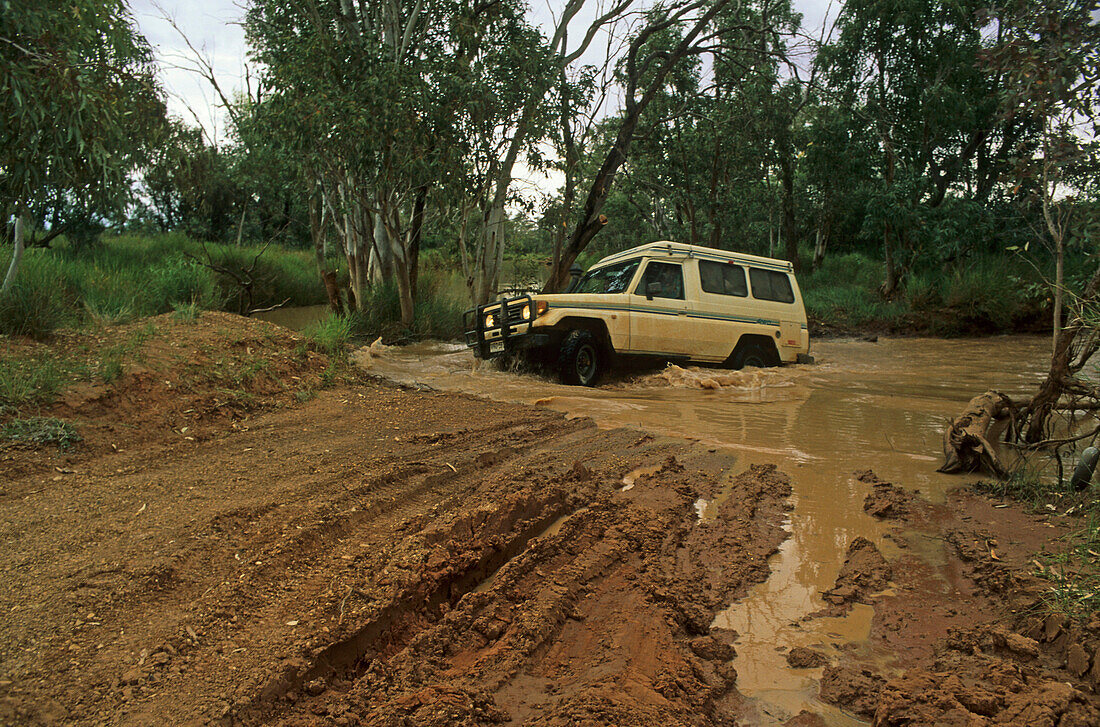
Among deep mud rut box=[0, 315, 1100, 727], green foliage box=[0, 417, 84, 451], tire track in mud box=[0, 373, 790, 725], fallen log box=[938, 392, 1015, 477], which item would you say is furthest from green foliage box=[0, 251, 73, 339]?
fallen log box=[938, 392, 1015, 477]

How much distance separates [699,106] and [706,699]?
19843 millimetres

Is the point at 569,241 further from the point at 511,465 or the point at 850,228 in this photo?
the point at 850,228

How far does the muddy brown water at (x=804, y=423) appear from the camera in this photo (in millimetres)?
2680

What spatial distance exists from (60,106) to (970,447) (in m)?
6.90

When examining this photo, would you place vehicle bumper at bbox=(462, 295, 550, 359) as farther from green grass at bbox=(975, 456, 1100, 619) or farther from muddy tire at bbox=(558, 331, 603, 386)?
green grass at bbox=(975, 456, 1100, 619)

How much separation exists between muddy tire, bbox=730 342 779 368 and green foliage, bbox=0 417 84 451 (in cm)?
841

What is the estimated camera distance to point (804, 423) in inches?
287

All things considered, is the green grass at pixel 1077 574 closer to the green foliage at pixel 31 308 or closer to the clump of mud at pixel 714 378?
the clump of mud at pixel 714 378

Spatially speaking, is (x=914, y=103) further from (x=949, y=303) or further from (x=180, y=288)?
(x=180, y=288)

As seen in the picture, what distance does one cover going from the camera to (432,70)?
1260 centimetres

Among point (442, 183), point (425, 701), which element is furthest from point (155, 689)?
point (442, 183)

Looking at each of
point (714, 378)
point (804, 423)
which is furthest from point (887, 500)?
point (714, 378)

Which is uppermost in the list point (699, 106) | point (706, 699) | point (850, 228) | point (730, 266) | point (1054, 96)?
point (699, 106)

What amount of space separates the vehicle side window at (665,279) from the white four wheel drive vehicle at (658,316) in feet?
0.05
